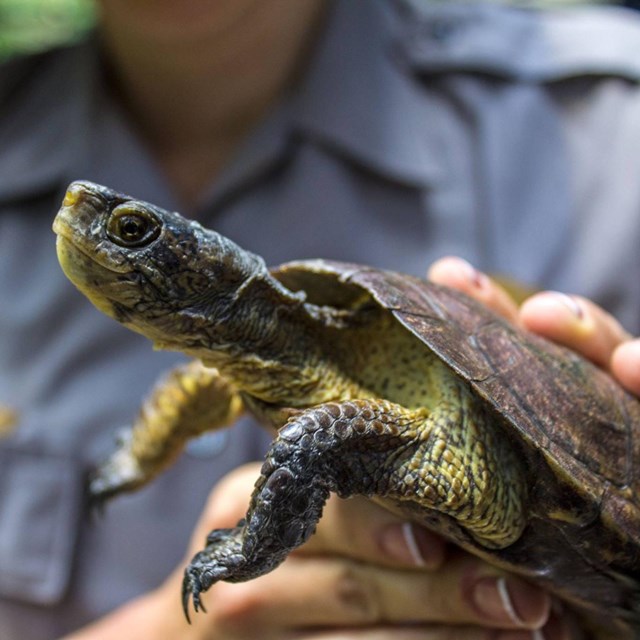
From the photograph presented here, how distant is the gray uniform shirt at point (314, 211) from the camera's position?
1.13 m

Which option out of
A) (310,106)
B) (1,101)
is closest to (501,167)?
(310,106)

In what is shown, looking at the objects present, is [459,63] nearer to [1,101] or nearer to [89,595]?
[1,101]

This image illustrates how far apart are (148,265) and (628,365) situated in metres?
0.51

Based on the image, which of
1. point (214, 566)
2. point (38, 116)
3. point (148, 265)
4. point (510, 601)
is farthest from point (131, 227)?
point (38, 116)

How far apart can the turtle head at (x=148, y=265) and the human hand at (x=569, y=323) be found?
0.32 metres

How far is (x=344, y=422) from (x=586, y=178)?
34.0 inches

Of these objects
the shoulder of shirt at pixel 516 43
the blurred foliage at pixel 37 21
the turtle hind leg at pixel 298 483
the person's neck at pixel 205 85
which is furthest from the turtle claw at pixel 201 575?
the blurred foliage at pixel 37 21

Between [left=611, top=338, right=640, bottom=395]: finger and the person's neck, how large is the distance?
2.44 ft

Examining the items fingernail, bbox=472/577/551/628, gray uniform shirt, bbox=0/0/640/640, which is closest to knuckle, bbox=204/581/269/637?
fingernail, bbox=472/577/551/628

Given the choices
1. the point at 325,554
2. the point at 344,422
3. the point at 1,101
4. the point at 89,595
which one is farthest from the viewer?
the point at 1,101

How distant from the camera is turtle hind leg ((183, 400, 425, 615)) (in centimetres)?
47

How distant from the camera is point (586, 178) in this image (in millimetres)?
1177

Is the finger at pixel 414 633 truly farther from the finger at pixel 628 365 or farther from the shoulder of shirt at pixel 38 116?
the shoulder of shirt at pixel 38 116

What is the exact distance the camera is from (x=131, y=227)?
0.51 m
